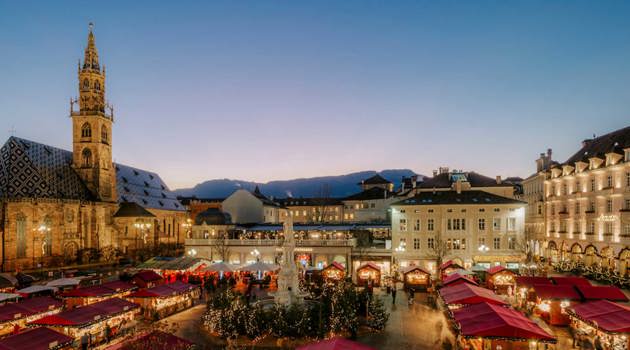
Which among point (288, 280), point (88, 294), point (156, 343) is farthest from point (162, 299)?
point (156, 343)

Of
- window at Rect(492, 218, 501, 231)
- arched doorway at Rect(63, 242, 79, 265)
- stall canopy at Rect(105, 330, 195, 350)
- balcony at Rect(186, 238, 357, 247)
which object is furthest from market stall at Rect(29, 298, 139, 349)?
arched doorway at Rect(63, 242, 79, 265)

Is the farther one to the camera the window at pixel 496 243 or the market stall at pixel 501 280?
the window at pixel 496 243

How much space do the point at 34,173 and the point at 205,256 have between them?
23991 mm

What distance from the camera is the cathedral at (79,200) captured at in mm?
50906

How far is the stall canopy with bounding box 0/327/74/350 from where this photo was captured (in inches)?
567

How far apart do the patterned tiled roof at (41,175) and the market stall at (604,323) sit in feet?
180

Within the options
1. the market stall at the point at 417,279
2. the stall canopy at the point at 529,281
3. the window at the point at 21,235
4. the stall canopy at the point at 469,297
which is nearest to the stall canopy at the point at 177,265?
the market stall at the point at 417,279

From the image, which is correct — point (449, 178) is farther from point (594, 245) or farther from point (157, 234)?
point (157, 234)

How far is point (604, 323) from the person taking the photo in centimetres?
1825

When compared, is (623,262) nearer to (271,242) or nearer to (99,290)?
(271,242)

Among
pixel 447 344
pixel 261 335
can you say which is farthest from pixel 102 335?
pixel 447 344

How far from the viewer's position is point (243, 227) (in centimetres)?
6116

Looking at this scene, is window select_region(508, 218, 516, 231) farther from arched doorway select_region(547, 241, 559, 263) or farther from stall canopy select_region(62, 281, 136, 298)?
stall canopy select_region(62, 281, 136, 298)

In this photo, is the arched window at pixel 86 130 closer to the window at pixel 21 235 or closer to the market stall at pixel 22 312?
the window at pixel 21 235
